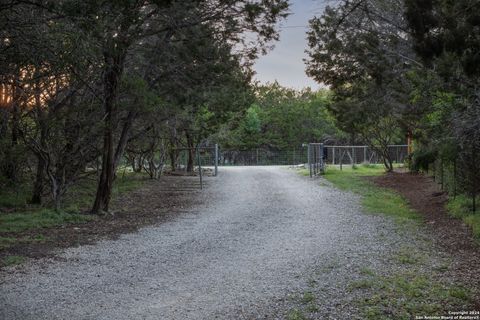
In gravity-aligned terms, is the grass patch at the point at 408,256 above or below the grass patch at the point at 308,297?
above

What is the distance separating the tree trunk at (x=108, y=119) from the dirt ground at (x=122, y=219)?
474 mm

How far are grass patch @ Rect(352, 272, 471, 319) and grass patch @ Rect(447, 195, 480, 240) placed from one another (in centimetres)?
355

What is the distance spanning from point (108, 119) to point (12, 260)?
5122 millimetres

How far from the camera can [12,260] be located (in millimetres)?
7160

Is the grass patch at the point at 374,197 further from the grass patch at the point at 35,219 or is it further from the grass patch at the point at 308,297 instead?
the grass patch at the point at 35,219

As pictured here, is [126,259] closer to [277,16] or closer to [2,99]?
[2,99]

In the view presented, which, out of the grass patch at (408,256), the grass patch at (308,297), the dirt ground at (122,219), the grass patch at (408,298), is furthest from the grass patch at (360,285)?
the dirt ground at (122,219)

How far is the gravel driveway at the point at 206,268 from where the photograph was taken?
5.14 m

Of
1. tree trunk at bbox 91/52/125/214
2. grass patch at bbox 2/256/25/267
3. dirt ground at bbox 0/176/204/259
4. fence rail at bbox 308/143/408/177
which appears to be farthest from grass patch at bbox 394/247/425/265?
fence rail at bbox 308/143/408/177

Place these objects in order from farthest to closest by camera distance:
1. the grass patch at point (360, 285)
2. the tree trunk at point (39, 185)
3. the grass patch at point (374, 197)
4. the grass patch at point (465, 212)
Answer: the tree trunk at point (39, 185)
the grass patch at point (374, 197)
the grass patch at point (465, 212)
the grass patch at point (360, 285)

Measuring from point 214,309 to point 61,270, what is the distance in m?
2.72

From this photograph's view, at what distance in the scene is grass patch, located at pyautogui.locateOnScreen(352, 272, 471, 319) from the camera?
4898mm

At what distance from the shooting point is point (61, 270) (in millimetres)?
6762

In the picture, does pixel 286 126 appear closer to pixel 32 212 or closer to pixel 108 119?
pixel 108 119
